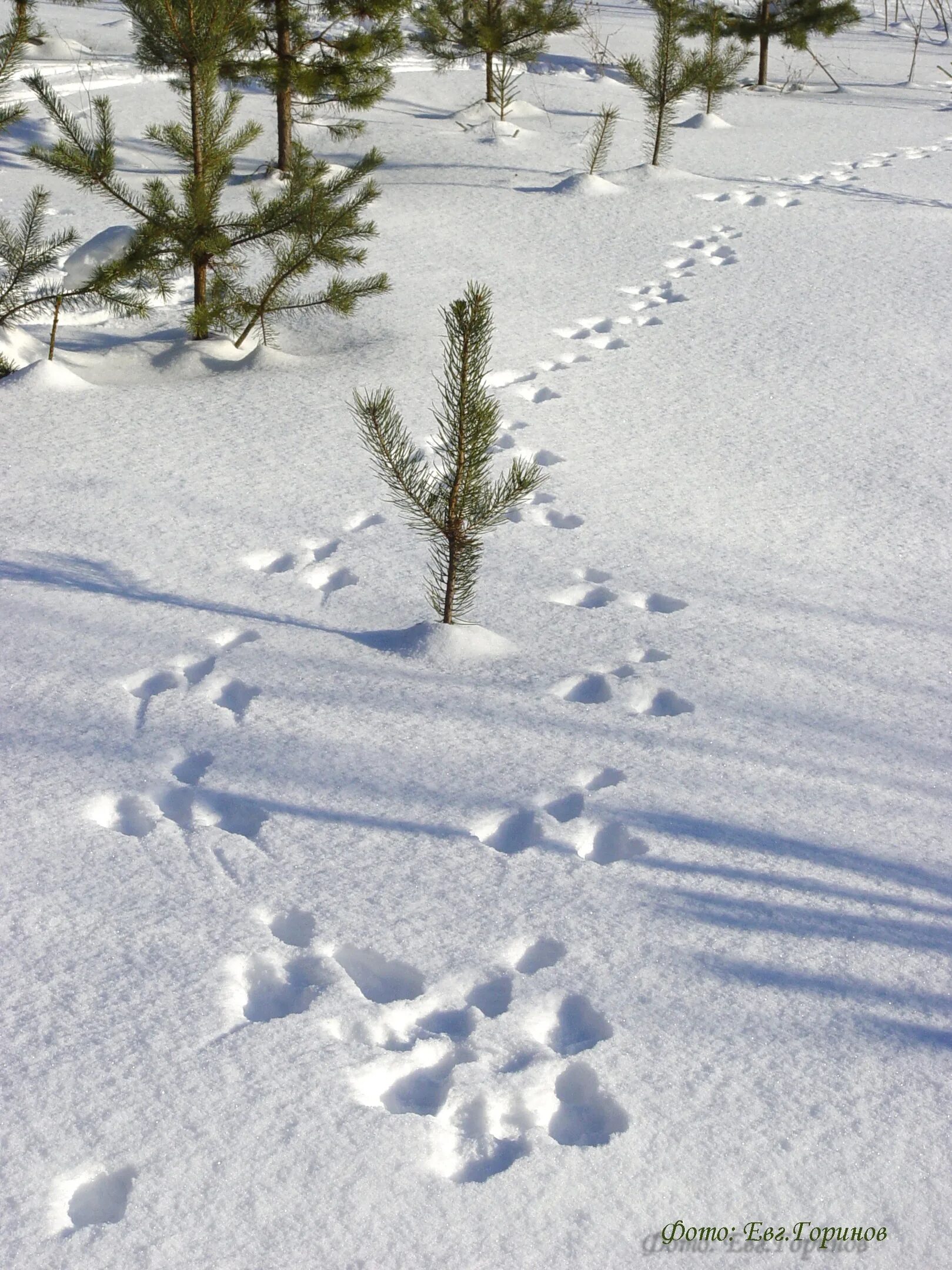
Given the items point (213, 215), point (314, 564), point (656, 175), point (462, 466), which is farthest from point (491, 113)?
point (462, 466)

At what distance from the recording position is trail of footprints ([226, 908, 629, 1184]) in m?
1.76

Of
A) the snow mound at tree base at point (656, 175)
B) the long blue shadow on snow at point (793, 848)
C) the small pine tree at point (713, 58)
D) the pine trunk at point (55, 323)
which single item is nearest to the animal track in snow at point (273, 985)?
the long blue shadow on snow at point (793, 848)

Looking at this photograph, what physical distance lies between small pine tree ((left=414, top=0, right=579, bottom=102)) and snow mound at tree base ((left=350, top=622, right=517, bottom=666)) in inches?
330

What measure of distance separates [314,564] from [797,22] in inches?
484

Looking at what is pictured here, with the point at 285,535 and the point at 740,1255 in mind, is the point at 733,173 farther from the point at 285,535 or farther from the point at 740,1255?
the point at 740,1255

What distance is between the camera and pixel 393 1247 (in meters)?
1.57

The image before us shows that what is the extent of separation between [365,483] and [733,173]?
6.67 m

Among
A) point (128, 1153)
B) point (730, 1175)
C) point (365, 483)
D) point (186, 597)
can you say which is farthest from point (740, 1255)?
point (365, 483)

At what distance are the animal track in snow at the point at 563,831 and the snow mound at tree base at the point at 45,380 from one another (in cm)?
346

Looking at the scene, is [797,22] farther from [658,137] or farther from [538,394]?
[538,394]

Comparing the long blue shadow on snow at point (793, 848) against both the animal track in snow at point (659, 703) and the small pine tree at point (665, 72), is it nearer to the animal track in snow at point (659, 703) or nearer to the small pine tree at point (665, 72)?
the animal track in snow at point (659, 703)

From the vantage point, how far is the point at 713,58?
10078 millimetres

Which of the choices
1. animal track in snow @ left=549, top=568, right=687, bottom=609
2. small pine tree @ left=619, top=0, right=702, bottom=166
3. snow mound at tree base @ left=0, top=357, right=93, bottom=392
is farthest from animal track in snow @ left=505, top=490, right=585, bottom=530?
small pine tree @ left=619, top=0, right=702, bottom=166

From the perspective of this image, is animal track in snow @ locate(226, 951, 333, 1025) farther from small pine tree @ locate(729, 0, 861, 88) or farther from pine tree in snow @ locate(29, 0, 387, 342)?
small pine tree @ locate(729, 0, 861, 88)
